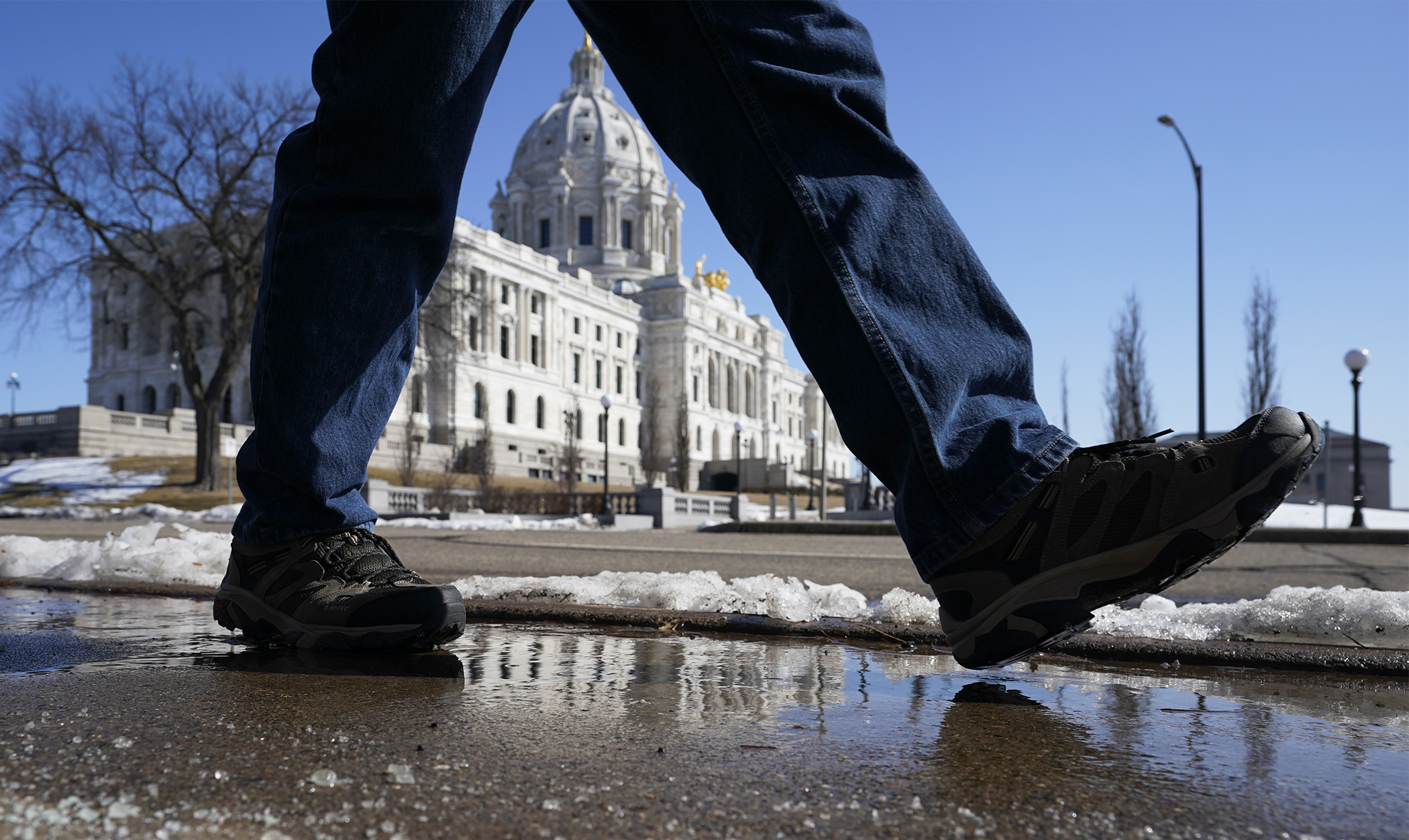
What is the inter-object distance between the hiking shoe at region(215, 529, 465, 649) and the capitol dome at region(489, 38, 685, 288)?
2514 inches

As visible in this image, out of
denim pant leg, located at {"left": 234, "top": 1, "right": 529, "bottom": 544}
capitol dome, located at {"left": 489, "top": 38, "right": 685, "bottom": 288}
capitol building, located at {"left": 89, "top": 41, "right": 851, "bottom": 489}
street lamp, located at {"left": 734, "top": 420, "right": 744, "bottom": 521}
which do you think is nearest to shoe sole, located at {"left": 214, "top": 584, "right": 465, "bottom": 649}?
denim pant leg, located at {"left": 234, "top": 1, "right": 529, "bottom": 544}

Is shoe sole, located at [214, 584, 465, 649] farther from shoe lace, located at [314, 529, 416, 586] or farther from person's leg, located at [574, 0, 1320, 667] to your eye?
person's leg, located at [574, 0, 1320, 667]

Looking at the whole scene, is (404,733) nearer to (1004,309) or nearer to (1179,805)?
(1179,805)

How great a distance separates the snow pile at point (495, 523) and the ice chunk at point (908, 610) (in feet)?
34.3

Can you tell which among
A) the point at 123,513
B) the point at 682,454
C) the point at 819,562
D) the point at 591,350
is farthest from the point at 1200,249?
the point at 591,350

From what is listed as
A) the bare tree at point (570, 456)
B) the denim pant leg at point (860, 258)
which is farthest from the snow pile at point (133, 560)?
the bare tree at point (570, 456)

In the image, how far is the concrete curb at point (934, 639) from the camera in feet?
4.51

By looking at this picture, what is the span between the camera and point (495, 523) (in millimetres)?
14609

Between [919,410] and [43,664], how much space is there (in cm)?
117

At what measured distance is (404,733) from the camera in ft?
2.95

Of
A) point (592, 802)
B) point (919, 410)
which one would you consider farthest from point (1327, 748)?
point (592, 802)

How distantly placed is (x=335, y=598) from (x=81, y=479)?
28.2 metres

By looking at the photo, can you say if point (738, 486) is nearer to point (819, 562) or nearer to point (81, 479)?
point (81, 479)

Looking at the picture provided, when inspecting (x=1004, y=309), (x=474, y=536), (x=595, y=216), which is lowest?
(x=474, y=536)
